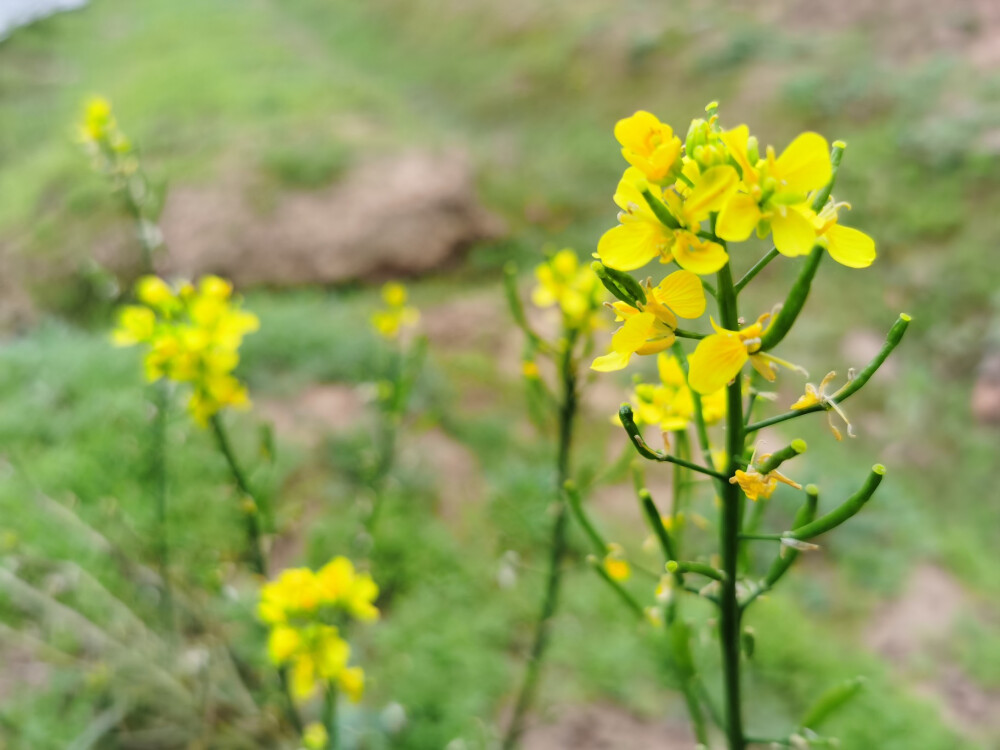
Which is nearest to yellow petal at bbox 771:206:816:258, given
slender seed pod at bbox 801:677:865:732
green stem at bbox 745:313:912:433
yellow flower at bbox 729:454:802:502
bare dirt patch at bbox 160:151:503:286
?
green stem at bbox 745:313:912:433

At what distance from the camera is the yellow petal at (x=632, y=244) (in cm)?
60

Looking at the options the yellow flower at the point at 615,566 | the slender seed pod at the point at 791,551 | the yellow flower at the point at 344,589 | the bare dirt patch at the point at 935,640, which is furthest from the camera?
the bare dirt patch at the point at 935,640

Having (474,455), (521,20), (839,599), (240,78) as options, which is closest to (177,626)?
(474,455)

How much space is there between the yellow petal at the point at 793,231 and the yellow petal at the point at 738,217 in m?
0.02

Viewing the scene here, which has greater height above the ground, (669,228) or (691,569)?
(669,228)

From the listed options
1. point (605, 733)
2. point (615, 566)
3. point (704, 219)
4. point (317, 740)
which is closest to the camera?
point (704, 219)

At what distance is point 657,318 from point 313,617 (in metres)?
1.04

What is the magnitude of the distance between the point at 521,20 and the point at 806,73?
161 inches

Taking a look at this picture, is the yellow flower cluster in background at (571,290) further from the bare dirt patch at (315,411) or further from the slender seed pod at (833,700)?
the bare dirt patch at (315,411)

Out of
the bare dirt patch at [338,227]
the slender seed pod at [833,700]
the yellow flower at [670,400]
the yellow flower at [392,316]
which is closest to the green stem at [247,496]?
the yellow flower at [392,316]

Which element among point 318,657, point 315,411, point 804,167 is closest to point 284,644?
point 318,657

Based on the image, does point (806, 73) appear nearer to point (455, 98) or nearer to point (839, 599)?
point (455, 98)

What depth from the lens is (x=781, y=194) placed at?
1.93ft

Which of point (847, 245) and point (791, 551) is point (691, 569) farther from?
point (847, 245)
